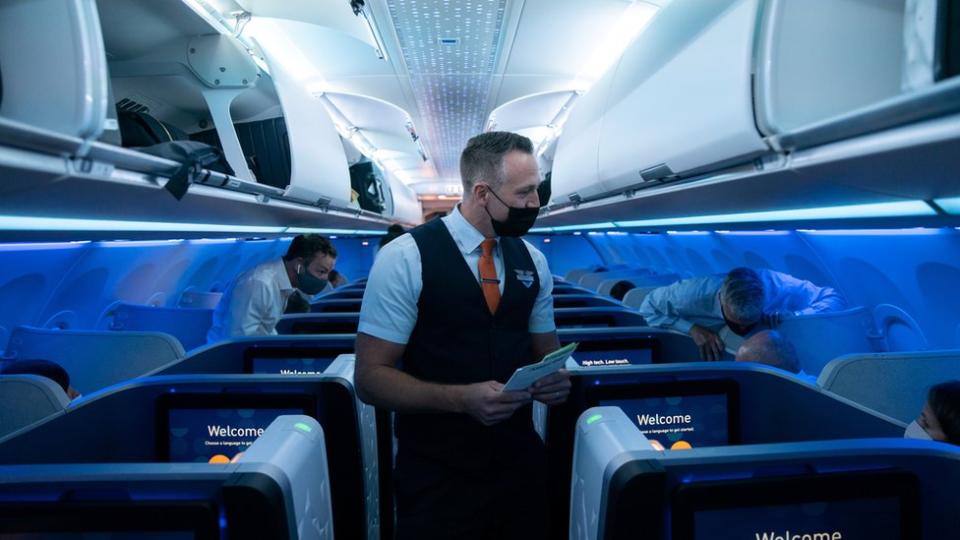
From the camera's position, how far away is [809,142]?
5.78 ft

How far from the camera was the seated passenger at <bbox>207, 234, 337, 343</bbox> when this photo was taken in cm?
472

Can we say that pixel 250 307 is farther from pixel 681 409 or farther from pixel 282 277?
pixel 681 409

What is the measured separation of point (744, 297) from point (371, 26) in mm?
2946

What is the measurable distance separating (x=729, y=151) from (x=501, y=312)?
0.99 meters

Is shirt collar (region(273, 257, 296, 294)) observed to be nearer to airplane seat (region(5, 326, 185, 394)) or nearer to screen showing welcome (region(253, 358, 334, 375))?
airplane seat (region(5, 326, 185, 394))

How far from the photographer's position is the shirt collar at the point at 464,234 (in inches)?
88.7

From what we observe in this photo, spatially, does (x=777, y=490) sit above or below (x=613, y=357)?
above

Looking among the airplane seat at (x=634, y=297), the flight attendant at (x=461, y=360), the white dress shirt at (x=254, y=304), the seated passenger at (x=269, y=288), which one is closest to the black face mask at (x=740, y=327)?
the flight attendant at (x=461, y=360)

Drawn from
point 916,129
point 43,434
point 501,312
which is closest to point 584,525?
point 501,312

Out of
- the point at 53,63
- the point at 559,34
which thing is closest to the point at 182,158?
the point at 53,63

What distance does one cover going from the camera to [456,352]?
7.04 ft

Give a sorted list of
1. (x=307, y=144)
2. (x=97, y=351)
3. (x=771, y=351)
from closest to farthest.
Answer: (x=771, y=351), (x=97, y=351), (x=307, y=144)

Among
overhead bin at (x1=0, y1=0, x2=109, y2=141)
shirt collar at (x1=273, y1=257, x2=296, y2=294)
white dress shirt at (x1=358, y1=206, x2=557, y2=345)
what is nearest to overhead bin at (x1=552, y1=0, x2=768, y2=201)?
white dress shirt at (x1=358, y1=206, x2=557, y2=345)

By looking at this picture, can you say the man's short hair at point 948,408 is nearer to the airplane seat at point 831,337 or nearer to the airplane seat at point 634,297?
the airplane seat at point 831,337
